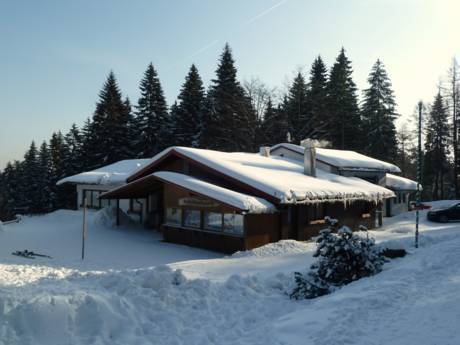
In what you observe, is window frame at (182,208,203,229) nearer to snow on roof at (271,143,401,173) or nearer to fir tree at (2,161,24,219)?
snow on roof at (271,143,401,173)

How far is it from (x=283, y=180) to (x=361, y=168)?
12729 mm

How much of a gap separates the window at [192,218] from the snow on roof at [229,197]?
1521mm

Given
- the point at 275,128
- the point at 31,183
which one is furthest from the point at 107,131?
the point at 275,128

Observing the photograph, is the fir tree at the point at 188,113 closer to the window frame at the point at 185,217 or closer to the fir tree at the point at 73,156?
the fir tree at the point at 73,156

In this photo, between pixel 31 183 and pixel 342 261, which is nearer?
pixel 342 261

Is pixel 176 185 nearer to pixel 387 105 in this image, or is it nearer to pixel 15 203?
pixel 387 105

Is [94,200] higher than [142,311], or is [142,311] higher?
[94,200]

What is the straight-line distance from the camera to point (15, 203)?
5691 centimetres

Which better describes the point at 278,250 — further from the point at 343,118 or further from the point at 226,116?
the point at 343,118

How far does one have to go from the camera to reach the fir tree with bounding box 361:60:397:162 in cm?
4731

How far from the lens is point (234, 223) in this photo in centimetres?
1667

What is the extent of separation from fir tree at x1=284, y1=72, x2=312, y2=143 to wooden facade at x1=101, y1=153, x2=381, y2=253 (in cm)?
2369

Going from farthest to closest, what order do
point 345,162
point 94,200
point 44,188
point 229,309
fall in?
point 44,188
point 94,200
point 345,162
point 229,309

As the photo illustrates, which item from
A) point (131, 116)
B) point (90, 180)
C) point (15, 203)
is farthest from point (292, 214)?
point (15, 203)
